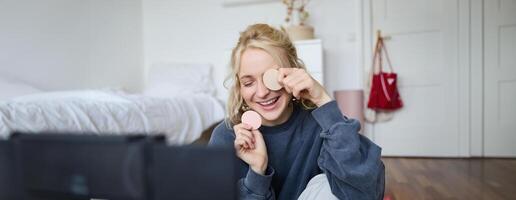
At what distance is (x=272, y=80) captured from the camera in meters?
0.68

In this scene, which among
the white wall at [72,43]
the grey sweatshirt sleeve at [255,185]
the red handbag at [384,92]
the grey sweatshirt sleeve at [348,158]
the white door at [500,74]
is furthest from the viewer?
the red handbag at [384,92]

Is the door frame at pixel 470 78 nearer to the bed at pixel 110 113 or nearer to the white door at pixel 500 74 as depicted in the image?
the white door at pixel 500 74

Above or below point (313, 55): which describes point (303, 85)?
below

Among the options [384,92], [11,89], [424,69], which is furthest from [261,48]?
[424,69]

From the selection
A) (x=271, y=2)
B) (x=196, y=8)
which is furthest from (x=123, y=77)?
(x=271, y=2)

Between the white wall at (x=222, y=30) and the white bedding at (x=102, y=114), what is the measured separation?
38.8 inches

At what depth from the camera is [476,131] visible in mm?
2582

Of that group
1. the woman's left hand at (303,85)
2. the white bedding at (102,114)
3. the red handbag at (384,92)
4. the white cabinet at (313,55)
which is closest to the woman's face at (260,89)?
the woman's left hand at (303,85)

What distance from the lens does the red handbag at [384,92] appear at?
2584 mm

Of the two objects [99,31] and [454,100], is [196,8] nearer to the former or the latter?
[99,31]

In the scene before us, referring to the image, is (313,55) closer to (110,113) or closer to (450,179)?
(450,179)

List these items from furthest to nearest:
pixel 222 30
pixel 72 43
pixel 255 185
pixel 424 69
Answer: pixel 222 30
pixel 424 69
pixel 72 43
pixel 255 185

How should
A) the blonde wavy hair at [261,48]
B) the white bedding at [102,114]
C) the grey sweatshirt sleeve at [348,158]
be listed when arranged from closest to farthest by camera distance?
the grey sweatshirt sleeve at [348,158] < the blonde wavy hair at [261,48] < the white bedding at [102,114]

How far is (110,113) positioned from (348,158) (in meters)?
1.19
